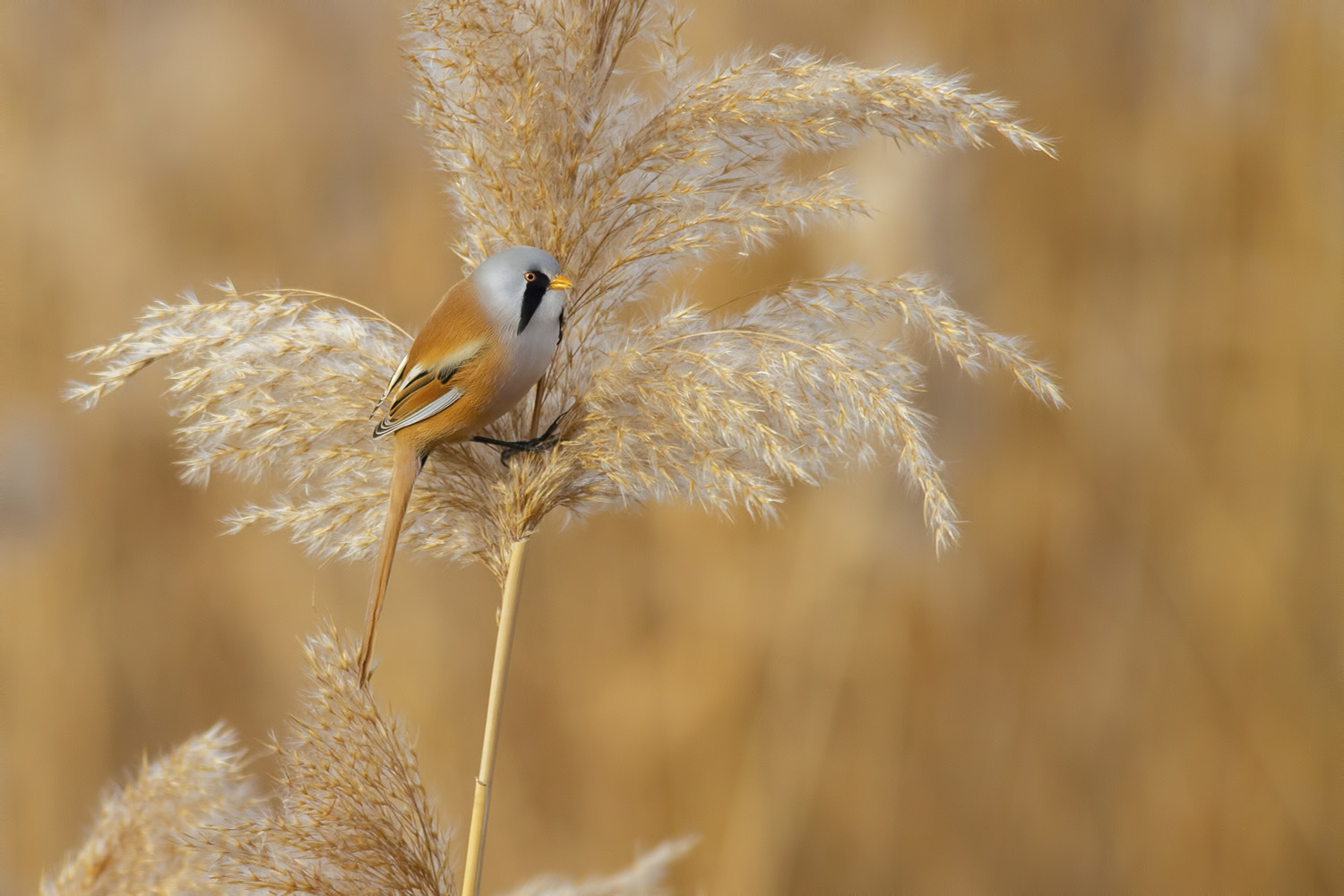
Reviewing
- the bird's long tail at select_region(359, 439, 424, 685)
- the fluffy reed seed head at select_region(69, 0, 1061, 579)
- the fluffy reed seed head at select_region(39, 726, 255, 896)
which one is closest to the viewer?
the bird's long tail at select_region(359, 439, 424, 685)

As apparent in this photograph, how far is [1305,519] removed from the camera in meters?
2.11

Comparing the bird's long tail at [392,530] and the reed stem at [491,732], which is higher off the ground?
the bird's long tail at [392,530]

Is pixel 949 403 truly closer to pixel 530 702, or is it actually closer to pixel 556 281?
pixel 530 702

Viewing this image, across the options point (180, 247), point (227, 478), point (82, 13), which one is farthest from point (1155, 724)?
point (82, 13)

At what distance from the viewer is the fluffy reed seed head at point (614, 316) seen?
69 cm

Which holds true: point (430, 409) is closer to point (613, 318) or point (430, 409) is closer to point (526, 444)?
point (526, 444)

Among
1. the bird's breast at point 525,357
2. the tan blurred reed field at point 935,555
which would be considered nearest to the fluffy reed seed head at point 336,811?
the bird's breast at point 525,357

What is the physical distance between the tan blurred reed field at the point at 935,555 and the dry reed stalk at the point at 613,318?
1241mm

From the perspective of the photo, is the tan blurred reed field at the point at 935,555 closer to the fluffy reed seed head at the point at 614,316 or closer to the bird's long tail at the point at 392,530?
the fluffy reed seed head at the point at 614,316

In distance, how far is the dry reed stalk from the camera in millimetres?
690

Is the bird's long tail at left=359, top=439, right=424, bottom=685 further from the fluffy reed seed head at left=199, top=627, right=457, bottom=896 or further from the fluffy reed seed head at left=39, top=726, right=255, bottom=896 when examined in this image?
the fluffy reed seed head at left=39, top=726, right=255, bottom=896

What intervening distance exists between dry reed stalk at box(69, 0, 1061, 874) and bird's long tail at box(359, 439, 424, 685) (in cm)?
9

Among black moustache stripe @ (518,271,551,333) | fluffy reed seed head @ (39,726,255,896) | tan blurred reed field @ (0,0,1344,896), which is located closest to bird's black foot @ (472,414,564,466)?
black moustache stripe @ (518,271,551,333)

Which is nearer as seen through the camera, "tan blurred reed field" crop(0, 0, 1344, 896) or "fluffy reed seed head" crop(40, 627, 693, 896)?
"fluffy reed seed head" crop(40, 627, 693, 896)
